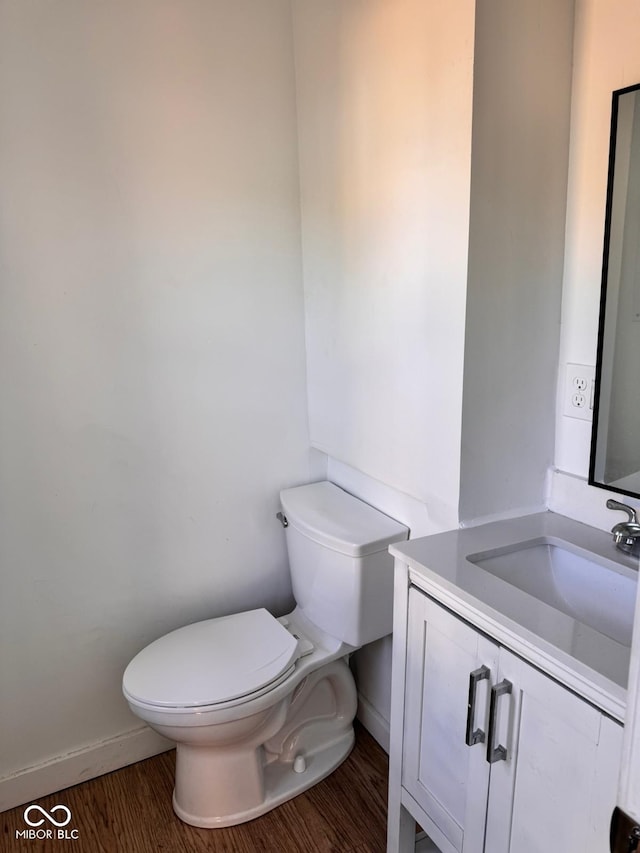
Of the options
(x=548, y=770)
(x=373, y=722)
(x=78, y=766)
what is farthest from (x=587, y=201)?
(x=78, y=766)

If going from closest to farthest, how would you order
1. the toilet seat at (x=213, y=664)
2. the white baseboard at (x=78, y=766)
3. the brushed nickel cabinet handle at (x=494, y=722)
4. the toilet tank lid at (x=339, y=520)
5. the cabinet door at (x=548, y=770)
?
the cabinet door at (x=548, y=770), the brushed nickel cabinet handle at (x=494, y=722), the toilet seat at (x=213, y=664), the toilet tank lid at (x=339, y=520), the white baseboard at (x=78, y=766)

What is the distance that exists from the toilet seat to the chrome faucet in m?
0.89

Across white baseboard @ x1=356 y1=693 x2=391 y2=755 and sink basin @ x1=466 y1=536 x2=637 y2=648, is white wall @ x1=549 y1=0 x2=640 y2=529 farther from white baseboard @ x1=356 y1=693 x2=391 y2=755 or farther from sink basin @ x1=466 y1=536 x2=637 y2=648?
white baseboard @ x1=356 y1=693 x2=391 y2=755

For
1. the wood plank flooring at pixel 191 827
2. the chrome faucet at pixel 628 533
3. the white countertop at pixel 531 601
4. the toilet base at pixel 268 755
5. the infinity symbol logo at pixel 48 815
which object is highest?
the chrome faucet at pixel 628 533

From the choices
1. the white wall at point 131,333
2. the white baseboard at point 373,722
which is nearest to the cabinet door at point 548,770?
the white baseboard at point 373,722

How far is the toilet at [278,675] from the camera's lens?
1578 millimetres

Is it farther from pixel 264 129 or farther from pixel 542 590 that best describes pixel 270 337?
pixel 542 590

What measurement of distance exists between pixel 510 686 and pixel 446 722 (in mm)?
247

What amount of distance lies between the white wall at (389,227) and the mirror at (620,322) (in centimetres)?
31

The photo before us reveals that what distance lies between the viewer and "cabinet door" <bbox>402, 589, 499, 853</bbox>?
45.7 inches

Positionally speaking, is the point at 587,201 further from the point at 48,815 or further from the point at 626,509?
the point at 48,815

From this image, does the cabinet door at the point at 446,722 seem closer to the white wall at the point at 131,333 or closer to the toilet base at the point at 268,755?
the toilet base at the point at 268,755

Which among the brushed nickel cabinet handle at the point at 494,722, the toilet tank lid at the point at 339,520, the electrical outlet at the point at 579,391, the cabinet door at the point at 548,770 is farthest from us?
the toilet tank lid at the point at 339,520

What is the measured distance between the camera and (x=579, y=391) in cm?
146
